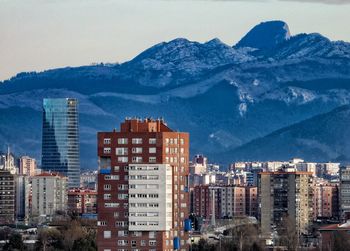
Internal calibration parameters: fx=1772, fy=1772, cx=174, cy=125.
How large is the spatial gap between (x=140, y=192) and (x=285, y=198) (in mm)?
44569

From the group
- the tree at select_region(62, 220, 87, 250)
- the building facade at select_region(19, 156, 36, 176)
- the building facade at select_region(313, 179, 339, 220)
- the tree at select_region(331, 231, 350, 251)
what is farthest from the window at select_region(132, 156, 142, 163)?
the building facade at select_region(19, 156, 36, 176)

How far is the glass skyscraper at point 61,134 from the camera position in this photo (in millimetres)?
181125

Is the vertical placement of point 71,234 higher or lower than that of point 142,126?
lower

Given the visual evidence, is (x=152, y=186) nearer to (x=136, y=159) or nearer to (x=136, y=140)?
(x=136, y=159)

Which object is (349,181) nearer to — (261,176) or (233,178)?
(261,176)

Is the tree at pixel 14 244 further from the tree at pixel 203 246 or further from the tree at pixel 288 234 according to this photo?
the tree at pixel 288 234

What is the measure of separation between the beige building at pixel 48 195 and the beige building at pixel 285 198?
66.4ft

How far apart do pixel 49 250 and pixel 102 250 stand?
1922 cm

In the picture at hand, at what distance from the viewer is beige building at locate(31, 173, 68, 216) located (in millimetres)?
111188

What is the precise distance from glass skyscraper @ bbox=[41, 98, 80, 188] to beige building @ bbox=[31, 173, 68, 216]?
6451 cm

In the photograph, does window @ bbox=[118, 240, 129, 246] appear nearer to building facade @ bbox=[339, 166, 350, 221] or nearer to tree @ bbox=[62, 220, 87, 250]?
tree @ bbox=[62, 220, 87, 250]

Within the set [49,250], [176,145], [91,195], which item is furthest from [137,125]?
[91,195]

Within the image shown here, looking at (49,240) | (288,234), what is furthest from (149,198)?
(288,234)

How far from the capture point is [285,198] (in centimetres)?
9131
